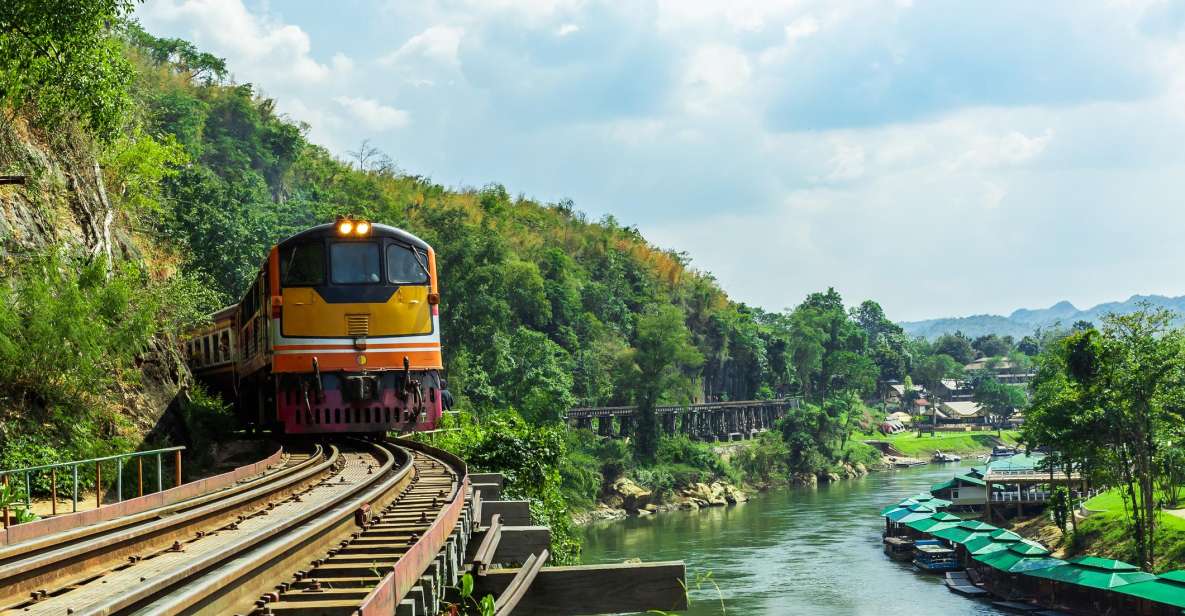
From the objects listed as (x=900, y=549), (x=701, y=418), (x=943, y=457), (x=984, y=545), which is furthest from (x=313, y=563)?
(x=943, y=457)

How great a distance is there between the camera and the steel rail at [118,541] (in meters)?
5.85

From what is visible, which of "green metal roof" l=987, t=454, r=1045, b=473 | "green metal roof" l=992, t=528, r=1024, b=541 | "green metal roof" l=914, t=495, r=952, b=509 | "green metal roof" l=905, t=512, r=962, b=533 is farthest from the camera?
"green metal roof" l=987, t=454, r=1045, b=473

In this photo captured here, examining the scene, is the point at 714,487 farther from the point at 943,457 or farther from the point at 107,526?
the point at 107,526

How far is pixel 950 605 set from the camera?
118ft

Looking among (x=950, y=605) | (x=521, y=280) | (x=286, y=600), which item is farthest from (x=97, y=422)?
(x=521, y=280)

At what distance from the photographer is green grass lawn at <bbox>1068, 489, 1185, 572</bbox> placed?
36750 millimetres

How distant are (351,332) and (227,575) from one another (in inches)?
541

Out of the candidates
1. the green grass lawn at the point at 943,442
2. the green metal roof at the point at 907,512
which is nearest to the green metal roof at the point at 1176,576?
the green metal roof at the point at 907,512

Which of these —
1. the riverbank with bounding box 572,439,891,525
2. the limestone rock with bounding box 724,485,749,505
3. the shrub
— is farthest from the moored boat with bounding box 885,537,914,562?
the shrub

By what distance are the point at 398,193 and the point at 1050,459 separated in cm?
5158

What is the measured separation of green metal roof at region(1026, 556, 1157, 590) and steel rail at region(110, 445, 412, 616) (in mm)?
28953

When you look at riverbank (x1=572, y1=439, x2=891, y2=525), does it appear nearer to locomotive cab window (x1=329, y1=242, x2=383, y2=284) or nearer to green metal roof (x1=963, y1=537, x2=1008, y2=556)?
green metal roof (x1=963, y1=537, x2=1008, y2=556)

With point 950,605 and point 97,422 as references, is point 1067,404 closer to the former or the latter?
point 950,605

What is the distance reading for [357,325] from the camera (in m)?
18.9
